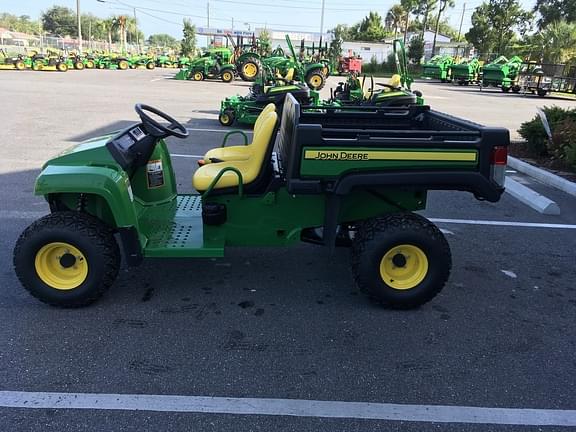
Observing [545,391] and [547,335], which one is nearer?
[545,391]

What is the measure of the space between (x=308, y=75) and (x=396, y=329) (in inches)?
754

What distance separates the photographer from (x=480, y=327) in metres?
3.32

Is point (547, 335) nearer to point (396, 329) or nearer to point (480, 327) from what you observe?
point (480, 327)

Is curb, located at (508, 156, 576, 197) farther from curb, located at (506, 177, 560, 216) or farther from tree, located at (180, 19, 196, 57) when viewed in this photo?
tree, located at (180, 19, 196, 57)

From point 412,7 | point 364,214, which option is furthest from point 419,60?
point 364,214

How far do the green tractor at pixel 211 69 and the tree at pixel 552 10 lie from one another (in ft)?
130

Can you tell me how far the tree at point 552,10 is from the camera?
5022cm

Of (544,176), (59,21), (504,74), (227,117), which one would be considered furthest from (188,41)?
(59,21)

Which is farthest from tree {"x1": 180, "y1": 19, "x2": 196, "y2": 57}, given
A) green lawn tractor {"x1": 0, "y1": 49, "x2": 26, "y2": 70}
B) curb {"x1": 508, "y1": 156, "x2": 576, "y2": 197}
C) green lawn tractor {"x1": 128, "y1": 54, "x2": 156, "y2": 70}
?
curb {"x1": 508, "y1": 156, "x2": 576, "y2": 197}

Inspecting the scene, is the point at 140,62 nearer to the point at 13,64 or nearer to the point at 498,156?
the point at 13,64

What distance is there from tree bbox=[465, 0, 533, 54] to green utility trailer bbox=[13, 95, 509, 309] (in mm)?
45827

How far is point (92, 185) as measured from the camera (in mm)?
3141

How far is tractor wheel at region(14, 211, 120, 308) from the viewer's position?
3.23 meters

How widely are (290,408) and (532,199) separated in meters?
4.93
